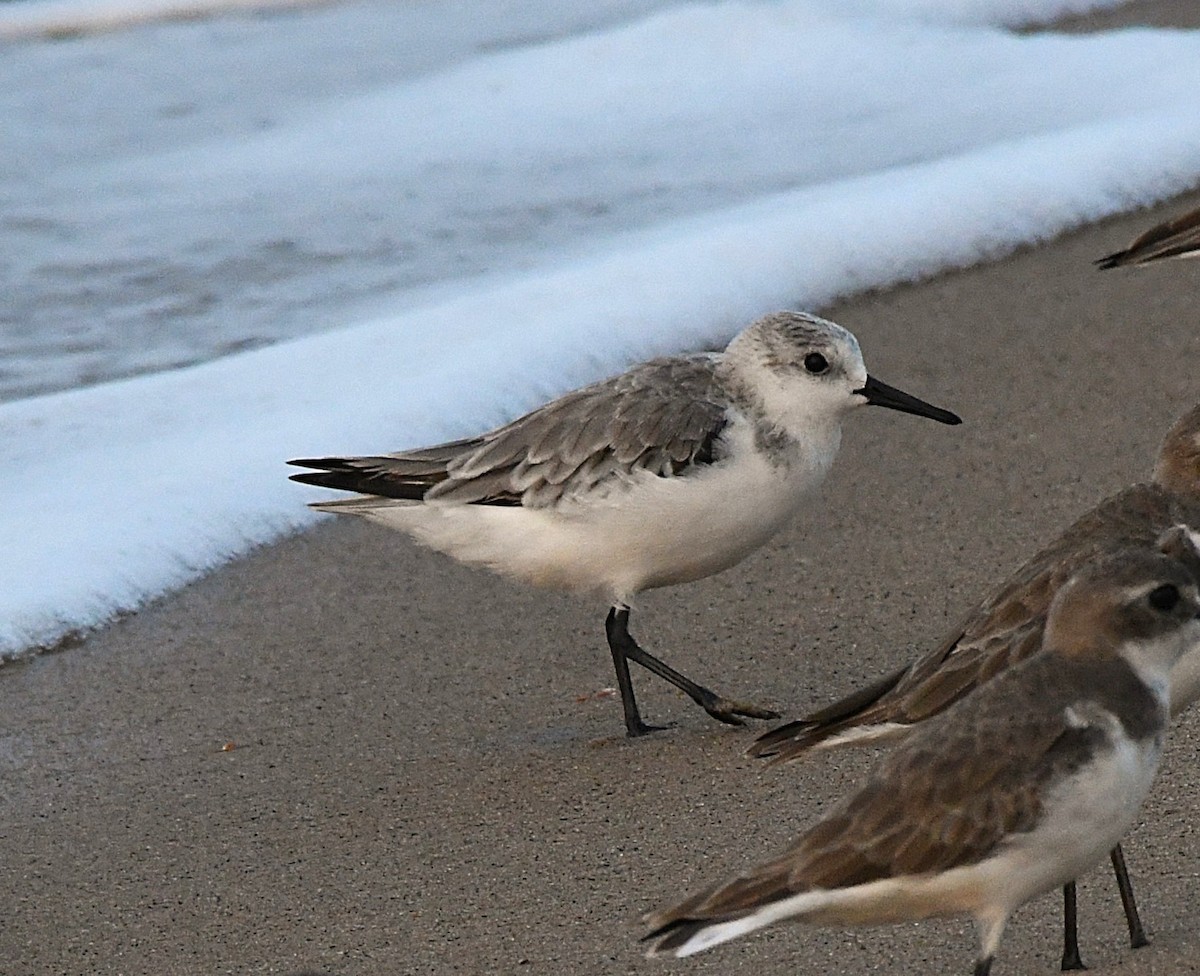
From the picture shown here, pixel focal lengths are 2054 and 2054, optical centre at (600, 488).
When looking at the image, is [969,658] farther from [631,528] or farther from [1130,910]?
[631,528]

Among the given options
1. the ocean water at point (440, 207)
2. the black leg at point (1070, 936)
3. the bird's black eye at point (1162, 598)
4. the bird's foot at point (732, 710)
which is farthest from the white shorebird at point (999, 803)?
the ocean water at point (440, 207)

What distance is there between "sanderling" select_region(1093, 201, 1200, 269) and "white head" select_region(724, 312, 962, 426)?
2.94 feet

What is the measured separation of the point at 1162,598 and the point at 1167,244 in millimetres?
2581

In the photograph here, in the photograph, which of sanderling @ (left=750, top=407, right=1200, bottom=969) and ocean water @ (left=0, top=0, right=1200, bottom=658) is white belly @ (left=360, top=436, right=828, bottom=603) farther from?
sanderling @ (left=750, top=407, right=1200, bottom=969)

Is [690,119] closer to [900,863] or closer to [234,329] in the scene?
[234,329]

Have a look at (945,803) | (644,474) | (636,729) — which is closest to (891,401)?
(644,474)

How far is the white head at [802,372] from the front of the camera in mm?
4695

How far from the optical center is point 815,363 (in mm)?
4727

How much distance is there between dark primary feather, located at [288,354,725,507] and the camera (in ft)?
15.2

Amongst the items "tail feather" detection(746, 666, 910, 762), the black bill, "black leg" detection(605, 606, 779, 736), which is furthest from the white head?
"tail feather" detection(746, 666, 910, 762)

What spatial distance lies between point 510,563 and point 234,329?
3.13 m

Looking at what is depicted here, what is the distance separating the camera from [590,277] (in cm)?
721

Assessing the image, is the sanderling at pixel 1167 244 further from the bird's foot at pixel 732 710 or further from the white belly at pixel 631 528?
the bird's foot at pixel 732 710

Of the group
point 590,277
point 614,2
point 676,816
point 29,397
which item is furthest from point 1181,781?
point 614,2
